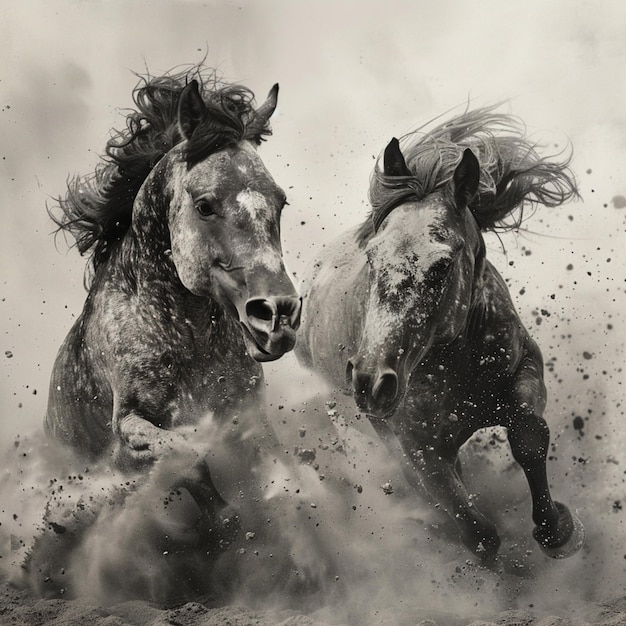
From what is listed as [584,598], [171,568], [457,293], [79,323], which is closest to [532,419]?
[457,293]

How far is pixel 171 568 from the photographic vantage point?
449 centimetres

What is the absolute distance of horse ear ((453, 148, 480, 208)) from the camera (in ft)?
13.7

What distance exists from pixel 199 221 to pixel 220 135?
40cm

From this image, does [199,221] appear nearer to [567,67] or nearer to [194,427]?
[194,427]

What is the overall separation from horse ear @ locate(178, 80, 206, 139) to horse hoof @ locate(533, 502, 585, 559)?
7.69 ft

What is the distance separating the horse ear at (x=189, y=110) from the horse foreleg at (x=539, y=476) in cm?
191

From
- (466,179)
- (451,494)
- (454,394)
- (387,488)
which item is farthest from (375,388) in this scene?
(466,179)

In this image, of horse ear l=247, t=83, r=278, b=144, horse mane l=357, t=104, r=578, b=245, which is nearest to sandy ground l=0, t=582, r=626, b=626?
horse mane l=357, t=104, r=578, b=245

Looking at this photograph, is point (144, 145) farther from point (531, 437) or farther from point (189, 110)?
point (531, 437)

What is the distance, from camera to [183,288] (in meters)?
4.16

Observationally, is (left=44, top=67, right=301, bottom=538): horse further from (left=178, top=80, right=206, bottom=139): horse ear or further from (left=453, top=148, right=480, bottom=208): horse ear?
(left=453, top=148, right=480, bottom=208): horse ear

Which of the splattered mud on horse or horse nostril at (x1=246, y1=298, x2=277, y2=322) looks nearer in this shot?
horse nostril at (x1=246, y1=298, x2=277, y2=322)

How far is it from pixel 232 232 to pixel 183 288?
419 mm

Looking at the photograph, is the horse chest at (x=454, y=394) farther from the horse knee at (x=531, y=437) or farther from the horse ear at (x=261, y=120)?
the horse ear at (x=261, y=120)
